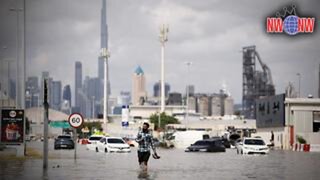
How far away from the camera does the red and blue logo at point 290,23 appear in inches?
2457

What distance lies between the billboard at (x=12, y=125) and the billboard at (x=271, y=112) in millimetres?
52259

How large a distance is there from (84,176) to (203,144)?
131ft

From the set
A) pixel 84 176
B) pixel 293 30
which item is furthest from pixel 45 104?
pixel 293 30

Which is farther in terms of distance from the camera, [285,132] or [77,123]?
[285,132]

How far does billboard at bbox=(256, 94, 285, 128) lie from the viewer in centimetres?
8644

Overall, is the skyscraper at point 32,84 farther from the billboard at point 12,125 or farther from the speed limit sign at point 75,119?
the speed limit sign at point 75,119

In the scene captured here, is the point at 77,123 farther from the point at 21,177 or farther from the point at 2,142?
the point at 21,177

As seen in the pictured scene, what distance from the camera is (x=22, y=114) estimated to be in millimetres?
37781

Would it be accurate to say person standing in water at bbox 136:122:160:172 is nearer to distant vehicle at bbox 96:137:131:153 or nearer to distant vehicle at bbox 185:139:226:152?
distant vehicle at bbox 96:137:131:153

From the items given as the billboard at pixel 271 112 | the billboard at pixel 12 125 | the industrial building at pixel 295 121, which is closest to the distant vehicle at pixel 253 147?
the billboard at pixel 12 125

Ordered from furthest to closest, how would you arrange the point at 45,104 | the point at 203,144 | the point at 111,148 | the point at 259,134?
1. the point at 259,134
2. the point at 203,144
3. the point at 111,148
4. the point at 45,104

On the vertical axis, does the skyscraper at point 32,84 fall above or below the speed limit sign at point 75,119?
above

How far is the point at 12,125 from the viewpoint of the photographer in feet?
123

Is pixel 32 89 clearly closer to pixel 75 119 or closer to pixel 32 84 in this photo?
pixel 32 84
